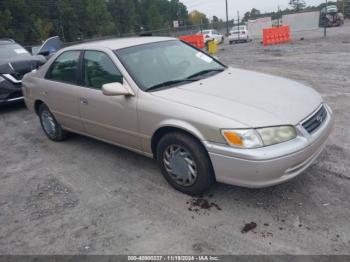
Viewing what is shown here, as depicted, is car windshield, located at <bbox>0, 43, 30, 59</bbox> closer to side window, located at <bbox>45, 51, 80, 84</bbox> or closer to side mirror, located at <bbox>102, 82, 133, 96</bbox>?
side window, located at <bbox>45, 51, 80, 84</bbox>

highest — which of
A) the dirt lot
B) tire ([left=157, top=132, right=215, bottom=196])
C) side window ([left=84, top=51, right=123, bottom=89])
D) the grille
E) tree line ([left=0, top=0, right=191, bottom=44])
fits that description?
tree line ([left=0, top=0, right=191, bottom=44])

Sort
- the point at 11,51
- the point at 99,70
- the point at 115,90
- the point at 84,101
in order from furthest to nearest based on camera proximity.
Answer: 1. the point at 11,51
2. the point at 84,101
3. the point at 99,70
4. the point at 115,90

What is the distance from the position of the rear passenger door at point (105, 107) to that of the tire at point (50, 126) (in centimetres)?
99

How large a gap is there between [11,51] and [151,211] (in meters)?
7.50

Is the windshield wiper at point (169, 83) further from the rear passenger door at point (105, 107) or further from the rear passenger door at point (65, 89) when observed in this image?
the rear passenger door at point (65, 89)

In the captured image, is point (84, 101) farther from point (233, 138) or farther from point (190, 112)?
point (233, 138)

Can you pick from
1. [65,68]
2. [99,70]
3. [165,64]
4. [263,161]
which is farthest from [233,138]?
[65,68]

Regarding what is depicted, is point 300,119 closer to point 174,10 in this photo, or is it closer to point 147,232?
point 147,232

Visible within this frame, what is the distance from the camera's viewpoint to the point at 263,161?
116 inches

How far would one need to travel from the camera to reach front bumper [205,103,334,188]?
9.76 ft

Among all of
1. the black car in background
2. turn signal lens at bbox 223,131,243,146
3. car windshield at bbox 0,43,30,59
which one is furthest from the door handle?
car windshield at bbox 0,43,30,59

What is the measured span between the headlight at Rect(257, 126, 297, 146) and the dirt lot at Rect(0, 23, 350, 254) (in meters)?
0.69

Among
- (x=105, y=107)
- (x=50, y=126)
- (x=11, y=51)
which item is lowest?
(x=50, y=126)

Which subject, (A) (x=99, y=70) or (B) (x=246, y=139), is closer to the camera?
(B) (x=246, y=139)
